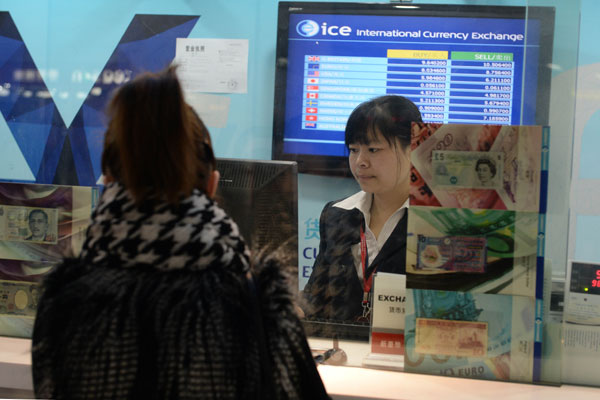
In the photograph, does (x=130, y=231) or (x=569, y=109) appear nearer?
(x=130, y=231)

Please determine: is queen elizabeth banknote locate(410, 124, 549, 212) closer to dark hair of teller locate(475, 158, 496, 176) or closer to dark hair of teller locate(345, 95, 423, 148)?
dark hair of teller locate(475, 158, 496, 176)

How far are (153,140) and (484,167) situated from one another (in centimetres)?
110

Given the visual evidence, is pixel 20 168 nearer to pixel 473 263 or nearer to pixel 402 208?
pixel 402 208

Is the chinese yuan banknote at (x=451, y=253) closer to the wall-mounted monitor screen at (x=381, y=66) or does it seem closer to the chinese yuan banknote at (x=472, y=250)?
the chinese yuan banknote at (x=472, y=250)

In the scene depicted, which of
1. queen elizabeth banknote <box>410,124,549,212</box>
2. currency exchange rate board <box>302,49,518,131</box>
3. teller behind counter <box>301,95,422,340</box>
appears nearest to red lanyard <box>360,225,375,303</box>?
teller behind counter <box>301,95,422,340</box>

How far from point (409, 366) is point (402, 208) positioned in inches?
33.8

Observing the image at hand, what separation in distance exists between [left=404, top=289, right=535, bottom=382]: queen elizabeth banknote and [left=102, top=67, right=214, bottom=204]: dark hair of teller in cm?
100

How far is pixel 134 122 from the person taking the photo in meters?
0.89

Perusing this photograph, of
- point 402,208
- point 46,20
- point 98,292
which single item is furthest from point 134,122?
point 46,20

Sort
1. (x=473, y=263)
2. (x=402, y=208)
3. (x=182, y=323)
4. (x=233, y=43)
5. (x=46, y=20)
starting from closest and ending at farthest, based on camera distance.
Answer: (x=182, y=323) < (x=473, y=263) < (x=402, y=208) < (x=233, y=43) < (x=46, y=20)

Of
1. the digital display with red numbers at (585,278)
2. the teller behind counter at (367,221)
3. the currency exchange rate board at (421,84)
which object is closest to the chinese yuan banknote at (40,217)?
the teller behind counter at (367,221)

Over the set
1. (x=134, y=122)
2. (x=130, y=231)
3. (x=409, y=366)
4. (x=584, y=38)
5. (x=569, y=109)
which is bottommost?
(x=409, y=366)

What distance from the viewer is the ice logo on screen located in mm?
2768

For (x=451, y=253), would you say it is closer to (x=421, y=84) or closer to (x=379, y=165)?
(x=379, y=165)
